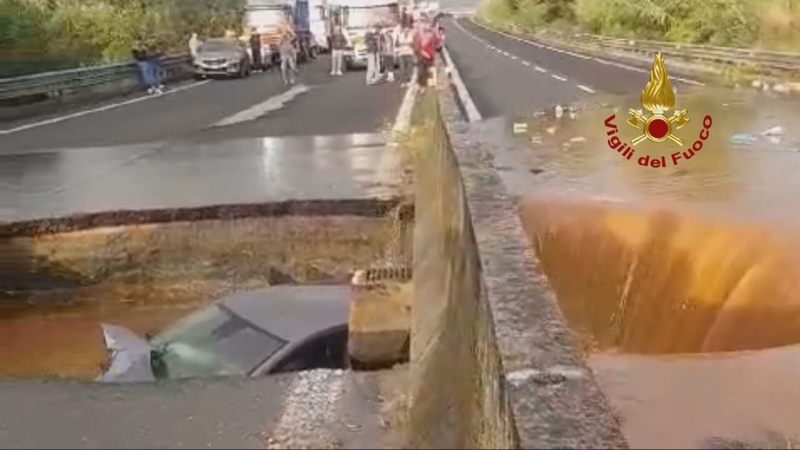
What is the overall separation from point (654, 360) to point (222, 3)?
23.9ft

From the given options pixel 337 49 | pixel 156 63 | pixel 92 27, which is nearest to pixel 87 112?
pixel 156 63

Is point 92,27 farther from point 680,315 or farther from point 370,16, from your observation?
point 680,315

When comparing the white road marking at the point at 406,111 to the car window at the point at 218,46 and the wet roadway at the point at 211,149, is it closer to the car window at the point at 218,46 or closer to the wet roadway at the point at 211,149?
the wet roadway at the point at 211,149

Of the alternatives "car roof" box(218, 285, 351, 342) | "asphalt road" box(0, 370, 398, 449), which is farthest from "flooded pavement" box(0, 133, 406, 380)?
"asphalt road" box(0, 370, 398, 449)

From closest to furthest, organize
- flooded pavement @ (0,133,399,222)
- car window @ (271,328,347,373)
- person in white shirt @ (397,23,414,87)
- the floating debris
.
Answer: car window @ (271,328,347,373), flooded pavement @ (0,133,399,222), the floating debris, person in white shirt @ (397,23,414,87)

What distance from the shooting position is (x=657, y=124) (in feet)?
38.7

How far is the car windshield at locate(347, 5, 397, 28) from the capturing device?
45.0 feet

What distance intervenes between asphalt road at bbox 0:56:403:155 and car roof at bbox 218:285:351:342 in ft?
20.9

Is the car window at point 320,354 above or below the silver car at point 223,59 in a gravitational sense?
below

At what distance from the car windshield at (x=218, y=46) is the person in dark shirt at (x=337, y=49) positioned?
1.59 meters

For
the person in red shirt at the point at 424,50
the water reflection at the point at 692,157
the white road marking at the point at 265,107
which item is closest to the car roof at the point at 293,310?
the water reflection at the point at 692,157

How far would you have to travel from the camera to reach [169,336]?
652 cm

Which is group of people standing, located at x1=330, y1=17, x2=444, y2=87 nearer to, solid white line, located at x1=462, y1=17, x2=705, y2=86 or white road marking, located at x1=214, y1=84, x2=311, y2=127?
white road marking, located at x1=214, y1=84, x2=311, y2=127

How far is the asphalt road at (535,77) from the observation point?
1734 cm
